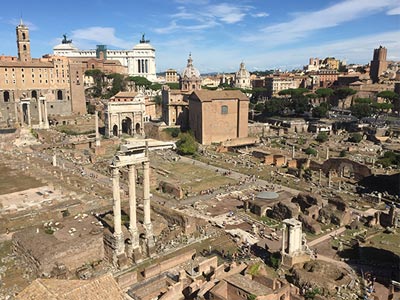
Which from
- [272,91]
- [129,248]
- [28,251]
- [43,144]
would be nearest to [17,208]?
[28,251]

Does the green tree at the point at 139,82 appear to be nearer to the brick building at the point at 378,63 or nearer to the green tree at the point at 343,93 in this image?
the green tree at the point at 343,93

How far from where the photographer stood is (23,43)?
248 ft

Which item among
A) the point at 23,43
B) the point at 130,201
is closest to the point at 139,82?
the point at 23,43

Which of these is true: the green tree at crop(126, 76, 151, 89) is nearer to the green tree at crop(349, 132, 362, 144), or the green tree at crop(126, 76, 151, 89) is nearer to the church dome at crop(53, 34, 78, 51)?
the church dome at crop(53, 34, 78, 51)

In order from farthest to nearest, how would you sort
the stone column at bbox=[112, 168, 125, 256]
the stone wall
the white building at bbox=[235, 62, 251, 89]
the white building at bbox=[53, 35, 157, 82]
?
1. the white building at bbox=[235, 62, 251, 89]
2. the white building at bbox=[53, 35, 157, 82]
3. the stone column at bbox=[112, 168, 125, 256]
4. the stone wall

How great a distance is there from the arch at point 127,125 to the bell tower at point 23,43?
2637 cm

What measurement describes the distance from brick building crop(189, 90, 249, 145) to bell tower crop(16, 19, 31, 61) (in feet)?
122

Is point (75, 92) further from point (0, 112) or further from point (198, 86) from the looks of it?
point (198, 86)

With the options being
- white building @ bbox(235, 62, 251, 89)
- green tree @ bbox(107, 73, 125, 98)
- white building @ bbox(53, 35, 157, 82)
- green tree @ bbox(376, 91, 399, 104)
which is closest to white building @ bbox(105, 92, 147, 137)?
green tree @ bbox(107, 73, 125, 98)

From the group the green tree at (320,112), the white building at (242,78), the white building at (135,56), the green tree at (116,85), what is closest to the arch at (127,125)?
the green tree at (116,85)

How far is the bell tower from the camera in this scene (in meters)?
75.2

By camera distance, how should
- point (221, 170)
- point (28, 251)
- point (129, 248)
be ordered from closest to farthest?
point (28, 251), point (129, 248), point (221, 170)

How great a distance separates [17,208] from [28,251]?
34.3 ft

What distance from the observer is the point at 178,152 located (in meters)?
53.3
